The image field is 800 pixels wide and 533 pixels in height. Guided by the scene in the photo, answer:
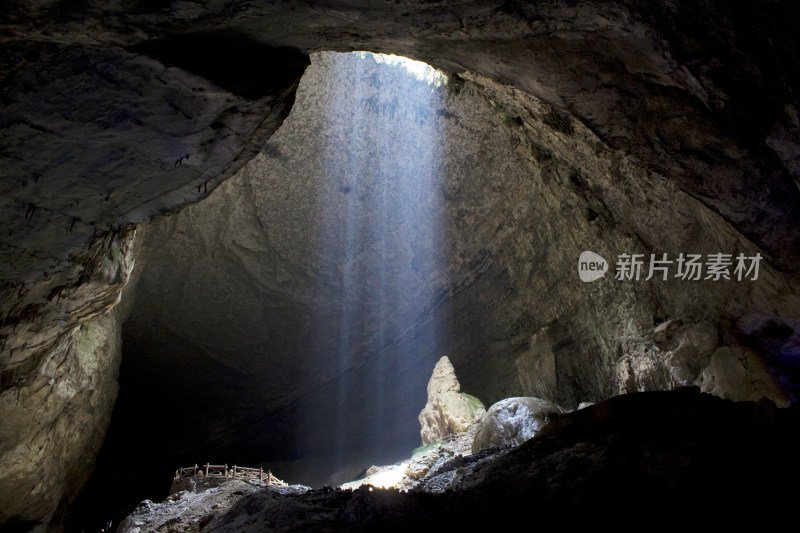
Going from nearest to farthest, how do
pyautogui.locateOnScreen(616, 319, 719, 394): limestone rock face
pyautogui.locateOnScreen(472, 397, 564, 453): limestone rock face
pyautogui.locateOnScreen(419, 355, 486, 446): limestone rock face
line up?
pyautogui.locateOnScreen(616, 319, 719, 394): limestone rock face < pyautogui.locateOnScreen(472, 397, 564, 453): limestone rock face < pyautogui.locateOnScreen(419, 355, 486, 446): limestone rock face

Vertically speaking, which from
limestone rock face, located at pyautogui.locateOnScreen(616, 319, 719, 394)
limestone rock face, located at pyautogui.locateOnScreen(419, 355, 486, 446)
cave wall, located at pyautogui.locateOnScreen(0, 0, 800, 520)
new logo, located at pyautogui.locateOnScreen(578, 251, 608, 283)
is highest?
cave wall, located at pyautogui.locateOnScreen(0, 0, 800, 520)

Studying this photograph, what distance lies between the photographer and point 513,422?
335 inches

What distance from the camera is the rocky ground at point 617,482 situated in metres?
3.45

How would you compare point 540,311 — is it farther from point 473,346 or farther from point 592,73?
point 592,73

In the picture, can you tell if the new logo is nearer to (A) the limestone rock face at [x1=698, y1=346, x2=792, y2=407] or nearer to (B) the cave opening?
(A) the limestone rock face at [x1=698, y1=346, x2=792, y2=407]

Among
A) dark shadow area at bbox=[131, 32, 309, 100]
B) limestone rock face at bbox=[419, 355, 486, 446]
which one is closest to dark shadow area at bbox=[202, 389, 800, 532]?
dark shadow area at bbox=[131, 32, 309, 100]

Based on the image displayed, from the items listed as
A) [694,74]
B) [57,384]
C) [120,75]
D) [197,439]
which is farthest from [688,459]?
[197,439]

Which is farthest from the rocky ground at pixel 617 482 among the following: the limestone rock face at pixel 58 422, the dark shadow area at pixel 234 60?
the dark shadow area at pixel 234 60

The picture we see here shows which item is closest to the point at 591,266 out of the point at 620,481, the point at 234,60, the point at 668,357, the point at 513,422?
the point at 668,357

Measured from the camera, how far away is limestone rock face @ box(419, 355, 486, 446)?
11.3 metres

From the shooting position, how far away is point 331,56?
10844 mm

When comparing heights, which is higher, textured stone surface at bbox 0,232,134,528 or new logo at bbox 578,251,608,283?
new logo at bbox 578,251,608,283

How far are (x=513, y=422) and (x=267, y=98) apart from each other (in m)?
6.09

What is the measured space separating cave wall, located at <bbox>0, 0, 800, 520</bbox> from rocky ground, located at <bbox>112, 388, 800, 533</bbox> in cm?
245
